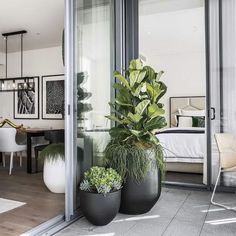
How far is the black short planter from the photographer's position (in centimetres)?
251

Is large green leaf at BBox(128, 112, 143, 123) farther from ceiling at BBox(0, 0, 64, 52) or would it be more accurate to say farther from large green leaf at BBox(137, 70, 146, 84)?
ceiling at BBox(0, 0, 64, 52)

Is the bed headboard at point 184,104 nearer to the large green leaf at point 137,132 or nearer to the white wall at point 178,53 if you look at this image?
the white wall at point 178,53

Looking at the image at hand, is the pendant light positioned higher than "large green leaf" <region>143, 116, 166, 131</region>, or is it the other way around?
the pendant light

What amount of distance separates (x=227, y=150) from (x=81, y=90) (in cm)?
188

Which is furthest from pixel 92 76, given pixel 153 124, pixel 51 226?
pixel 51 226

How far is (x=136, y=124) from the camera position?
9.71 ft

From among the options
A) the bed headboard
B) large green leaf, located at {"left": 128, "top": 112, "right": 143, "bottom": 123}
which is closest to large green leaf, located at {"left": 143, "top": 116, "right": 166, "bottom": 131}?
large green leaf, located at {"left": 128, "top": 112, "right": 143, "bottom": 123}

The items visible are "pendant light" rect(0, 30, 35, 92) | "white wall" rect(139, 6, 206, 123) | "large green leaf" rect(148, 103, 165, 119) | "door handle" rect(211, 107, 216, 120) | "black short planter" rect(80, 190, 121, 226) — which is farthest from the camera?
"pendant light" rect(0, 30, 35, 92)

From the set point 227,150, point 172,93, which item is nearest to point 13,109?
point 172,93

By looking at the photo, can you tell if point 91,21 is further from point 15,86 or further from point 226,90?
point 15,86

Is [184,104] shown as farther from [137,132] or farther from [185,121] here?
[137,132]

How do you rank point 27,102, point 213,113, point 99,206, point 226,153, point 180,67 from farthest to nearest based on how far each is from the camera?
point 180,67 < point 27,102 < point 213,113 < point 226,153 < point 99,206

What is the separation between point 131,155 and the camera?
2814 mm

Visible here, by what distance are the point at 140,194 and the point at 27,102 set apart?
473cm
